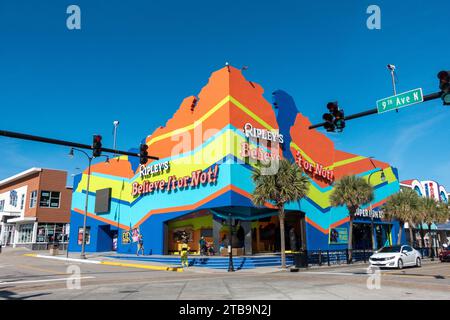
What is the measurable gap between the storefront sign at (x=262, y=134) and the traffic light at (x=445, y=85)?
61.3ft

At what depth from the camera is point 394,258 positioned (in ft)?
77.2

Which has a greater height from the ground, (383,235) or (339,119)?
(339,119)

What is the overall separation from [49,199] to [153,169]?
30.5 metres

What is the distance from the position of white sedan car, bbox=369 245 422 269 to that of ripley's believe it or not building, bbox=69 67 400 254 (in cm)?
888

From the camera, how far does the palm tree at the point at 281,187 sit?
25.0 metres

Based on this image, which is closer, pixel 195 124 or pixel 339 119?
pixel 339 119

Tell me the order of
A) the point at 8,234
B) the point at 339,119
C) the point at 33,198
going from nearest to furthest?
1. the point at 339,119
2. the point at 33,198
3. the point at 8,234

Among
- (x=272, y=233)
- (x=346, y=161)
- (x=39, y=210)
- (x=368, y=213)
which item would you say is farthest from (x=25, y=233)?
(x=368, y=213)

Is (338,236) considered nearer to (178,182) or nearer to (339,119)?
(178,182)

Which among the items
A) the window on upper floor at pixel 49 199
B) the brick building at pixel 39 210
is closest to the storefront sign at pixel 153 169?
the brick building at pixel 39 210

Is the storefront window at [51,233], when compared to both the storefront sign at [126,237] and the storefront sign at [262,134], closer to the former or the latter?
the storefront sign at [126,237]
